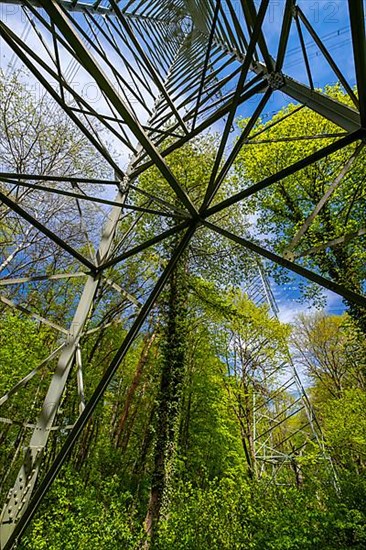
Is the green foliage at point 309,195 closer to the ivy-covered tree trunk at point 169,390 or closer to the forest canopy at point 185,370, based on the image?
the forest canopy at point 185,370

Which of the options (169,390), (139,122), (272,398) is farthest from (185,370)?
(139,122)

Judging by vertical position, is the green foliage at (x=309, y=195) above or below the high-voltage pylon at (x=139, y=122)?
above

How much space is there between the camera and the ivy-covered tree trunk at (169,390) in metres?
5.76

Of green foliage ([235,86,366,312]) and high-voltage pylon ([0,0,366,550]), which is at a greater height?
green foliage ([235,86,366,312])

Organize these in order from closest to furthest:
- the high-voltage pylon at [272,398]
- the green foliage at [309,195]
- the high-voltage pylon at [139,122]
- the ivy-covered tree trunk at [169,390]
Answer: the high-voltage pylon at [139,122], the ivy-covered tree trunk at [169,390], the green foliage at [309,195], the high-voltage pylon at [272,398]

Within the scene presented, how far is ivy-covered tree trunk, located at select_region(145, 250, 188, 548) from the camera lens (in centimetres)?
576

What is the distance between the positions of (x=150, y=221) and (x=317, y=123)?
550cm

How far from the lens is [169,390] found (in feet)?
21.8

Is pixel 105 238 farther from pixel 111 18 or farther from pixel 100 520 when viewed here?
pixel 100 520

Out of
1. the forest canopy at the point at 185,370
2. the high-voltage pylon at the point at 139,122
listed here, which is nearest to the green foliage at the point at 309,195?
the forest canopy at the point at 185,370

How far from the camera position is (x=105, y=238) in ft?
9.38

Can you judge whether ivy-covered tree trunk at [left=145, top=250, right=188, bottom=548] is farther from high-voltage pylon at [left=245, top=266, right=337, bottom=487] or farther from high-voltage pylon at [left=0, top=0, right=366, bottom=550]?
high-voltage pylon at [left=0, top=0, right=366, bottom=550]

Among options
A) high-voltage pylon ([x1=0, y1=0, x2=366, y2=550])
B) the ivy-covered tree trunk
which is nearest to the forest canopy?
the ivy-covered tree trunk

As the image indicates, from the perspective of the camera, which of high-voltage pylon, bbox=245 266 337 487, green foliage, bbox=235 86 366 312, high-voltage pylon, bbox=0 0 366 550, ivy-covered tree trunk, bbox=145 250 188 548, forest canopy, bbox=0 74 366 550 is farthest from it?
high-voltage pylon, bbox=245 266 337 487
